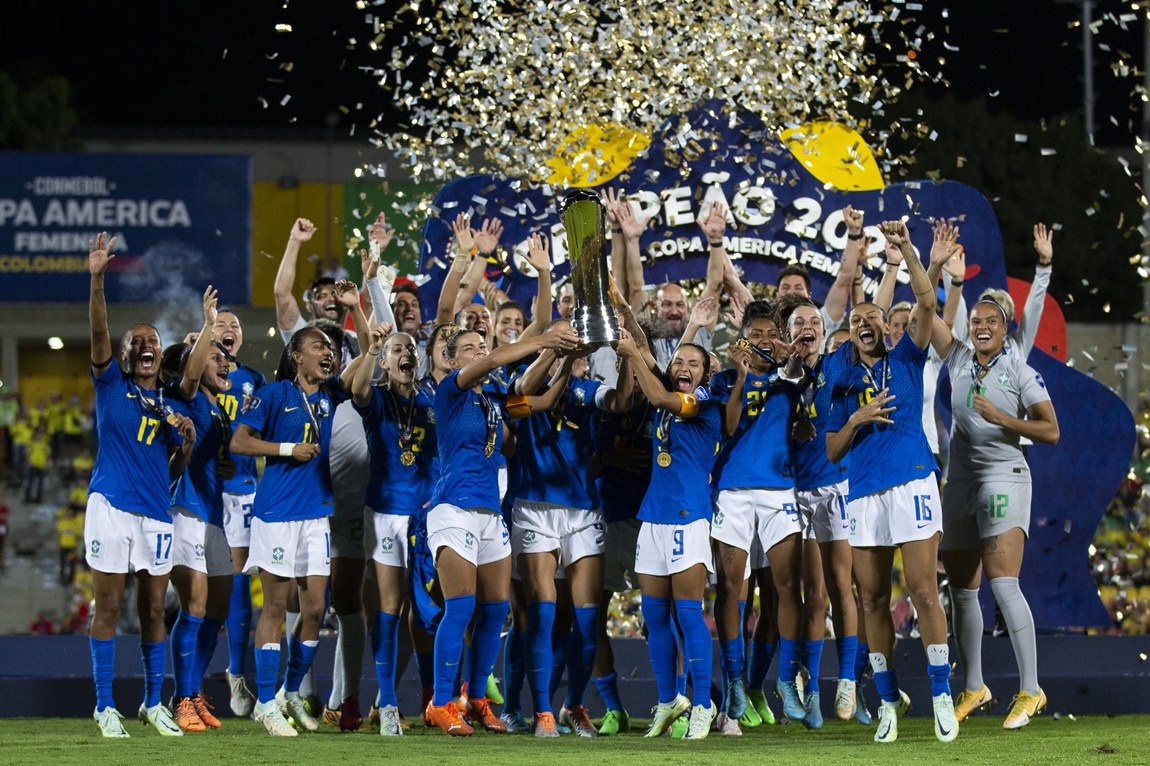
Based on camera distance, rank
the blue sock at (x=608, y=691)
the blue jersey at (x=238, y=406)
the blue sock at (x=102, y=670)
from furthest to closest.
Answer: the blue jersey at (x=238, y=406) → the blue sock at (x=608, y=691) → the blue sock at (x=102, y=670)

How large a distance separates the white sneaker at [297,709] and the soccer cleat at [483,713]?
790 mm

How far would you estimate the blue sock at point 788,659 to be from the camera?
25.7ft

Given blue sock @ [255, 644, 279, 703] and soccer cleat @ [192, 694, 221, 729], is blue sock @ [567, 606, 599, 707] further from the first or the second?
soccer cleat @ [192, 694, 221, 729]

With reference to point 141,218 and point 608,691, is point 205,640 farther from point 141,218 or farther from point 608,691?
Answer: point 141,218

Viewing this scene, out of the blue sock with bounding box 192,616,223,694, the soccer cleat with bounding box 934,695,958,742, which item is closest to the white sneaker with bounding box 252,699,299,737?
the blue sock with bounding box 192,616,223,694

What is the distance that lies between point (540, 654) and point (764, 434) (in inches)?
57.5

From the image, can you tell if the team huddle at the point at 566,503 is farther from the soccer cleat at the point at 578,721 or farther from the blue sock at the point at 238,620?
the blue sock at the point at 238,620

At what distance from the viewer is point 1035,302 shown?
27.9ft

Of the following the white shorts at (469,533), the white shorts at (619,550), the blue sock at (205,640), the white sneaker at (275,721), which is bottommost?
the white sneaker at (275,721)

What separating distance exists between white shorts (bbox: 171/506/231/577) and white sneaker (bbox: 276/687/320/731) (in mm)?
727

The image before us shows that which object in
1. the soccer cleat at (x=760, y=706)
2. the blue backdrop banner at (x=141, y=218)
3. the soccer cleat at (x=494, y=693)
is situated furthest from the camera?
the blue backdrop banner at (x=141, y=218)

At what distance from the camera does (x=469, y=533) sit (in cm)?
740

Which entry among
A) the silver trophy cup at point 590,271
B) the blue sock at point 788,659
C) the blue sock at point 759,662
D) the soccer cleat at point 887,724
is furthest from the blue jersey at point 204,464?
the soccer cleat at point 887,724

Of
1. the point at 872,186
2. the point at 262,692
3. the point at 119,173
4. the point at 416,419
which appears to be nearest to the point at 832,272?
the point at 872,186
